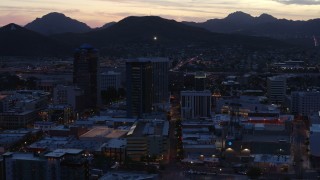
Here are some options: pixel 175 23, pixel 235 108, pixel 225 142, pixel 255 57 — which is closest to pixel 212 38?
pixel 175 23

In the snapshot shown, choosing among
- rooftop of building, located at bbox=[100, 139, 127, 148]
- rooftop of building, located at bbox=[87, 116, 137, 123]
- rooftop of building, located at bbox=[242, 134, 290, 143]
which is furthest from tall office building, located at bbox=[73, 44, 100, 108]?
rooftop of building, located at bbox=[242, 134, 290, 143]

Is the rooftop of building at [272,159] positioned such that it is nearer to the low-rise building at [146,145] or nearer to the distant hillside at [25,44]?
the low-rise building at [146,145]

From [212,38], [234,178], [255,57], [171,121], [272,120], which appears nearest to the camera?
[234,178]

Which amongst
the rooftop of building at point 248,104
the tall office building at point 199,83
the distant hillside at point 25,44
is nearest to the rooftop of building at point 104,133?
the rooftop of building at point 248,104

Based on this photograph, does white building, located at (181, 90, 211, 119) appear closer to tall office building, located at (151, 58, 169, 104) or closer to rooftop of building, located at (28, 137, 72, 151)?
tall office building, located at (151, 58, 169, 104)

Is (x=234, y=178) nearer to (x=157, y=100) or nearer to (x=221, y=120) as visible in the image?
(x=221, y=120)

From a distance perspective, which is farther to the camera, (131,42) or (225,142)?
(131,42)
